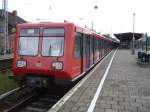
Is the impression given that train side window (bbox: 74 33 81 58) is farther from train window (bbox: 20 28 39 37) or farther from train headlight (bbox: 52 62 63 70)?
train window (bbox: 20 28 39 37)

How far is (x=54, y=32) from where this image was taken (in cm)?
1160

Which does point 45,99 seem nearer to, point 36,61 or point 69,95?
point 36,61

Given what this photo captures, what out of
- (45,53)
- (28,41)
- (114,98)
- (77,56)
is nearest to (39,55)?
(45,53)

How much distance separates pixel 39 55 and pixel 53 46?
617 mm

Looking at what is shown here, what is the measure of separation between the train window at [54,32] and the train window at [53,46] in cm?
15

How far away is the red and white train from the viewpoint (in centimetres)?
1130

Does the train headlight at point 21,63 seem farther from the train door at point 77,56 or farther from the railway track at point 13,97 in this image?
the train door at point 77,56

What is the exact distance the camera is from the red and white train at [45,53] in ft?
37.1

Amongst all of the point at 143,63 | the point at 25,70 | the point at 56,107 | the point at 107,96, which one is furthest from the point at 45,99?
the point at 143,63

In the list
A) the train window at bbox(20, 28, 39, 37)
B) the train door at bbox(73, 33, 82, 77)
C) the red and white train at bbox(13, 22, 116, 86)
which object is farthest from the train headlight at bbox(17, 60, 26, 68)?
the train door at bbox(73, 33, 82, 77)

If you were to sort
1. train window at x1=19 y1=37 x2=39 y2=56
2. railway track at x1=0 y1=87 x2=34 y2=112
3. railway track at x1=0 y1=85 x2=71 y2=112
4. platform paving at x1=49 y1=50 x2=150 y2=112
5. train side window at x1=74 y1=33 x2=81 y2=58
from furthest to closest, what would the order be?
train side window at x1=74 y1=33 x2=81 y2=58
train window at x1=19 y1=37 x2=39 y2=56
railway track at x1=0 y1=87 x2=34 y2=112
railway track at x1=0 y1=85 x2=71 y2=112
platform paving at x1=49 y1=50 x2=150 y2=112

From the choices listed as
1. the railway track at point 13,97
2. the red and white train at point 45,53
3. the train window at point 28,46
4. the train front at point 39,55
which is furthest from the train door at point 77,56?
the railway track at point 13,97

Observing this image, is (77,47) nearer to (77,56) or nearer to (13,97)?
(77,56)

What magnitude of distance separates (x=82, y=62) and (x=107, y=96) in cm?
417
